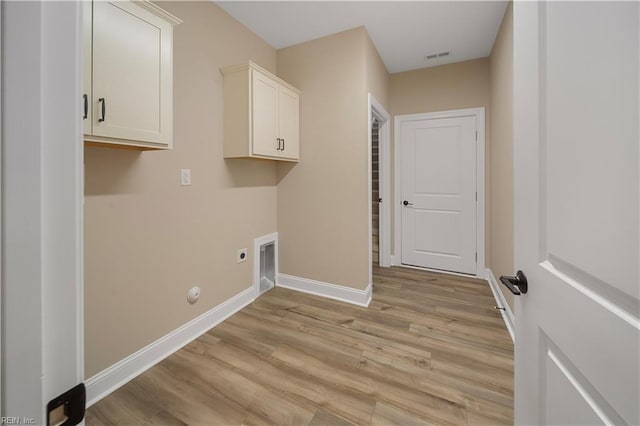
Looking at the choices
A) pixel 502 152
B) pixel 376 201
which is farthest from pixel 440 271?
pixel 502 152

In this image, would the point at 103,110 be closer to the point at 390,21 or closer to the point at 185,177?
the point at 185,177

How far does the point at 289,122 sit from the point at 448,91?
7.00ft

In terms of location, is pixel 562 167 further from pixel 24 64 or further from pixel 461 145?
pixel 461 145

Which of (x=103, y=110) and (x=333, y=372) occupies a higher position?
(x=103, y=110)

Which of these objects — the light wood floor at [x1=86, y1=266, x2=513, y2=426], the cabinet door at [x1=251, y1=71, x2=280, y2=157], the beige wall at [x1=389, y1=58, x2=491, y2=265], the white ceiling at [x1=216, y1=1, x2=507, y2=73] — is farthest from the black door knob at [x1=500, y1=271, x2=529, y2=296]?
the beige wall at [x1=389, y1=58, x2=491, y2=265]

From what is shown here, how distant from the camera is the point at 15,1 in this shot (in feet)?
1.11

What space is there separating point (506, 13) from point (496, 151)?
4.03ft

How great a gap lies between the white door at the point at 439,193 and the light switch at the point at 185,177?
9.03ft

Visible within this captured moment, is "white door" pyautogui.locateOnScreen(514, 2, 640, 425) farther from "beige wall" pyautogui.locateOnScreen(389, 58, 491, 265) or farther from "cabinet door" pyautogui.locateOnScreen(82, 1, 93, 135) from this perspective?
"beige wall" pyautogui.locateOnScreen(389, 58, 491, 265)

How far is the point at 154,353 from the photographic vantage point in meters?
1.79

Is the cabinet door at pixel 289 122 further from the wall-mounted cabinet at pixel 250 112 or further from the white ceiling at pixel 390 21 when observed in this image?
the white ceiling at pixel 390 21

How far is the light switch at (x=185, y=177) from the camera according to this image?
196cm

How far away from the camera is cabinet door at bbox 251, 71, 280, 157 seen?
227 centimetres

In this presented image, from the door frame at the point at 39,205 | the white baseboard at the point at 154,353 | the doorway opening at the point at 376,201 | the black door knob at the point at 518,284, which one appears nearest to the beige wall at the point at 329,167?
the white baseboard at the point at 154,353
